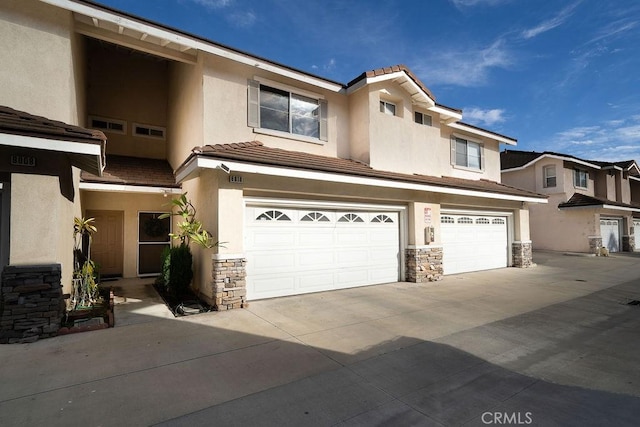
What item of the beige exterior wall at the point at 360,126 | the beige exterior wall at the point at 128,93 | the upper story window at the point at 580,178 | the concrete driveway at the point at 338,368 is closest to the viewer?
the concrete driveway at the point at 338,368

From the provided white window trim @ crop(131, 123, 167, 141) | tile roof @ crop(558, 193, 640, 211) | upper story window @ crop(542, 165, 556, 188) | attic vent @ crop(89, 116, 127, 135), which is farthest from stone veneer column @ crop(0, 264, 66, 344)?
upper story window @ crop(542, 165, 556, 188)

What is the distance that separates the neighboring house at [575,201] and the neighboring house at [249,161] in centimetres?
918

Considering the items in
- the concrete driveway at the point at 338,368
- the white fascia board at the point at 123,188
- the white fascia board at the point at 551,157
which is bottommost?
the concrete driveway at the point at 338,368

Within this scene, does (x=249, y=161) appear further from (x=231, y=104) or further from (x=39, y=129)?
(x=39, y=129)

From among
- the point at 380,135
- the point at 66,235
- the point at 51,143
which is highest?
the point at 380,135

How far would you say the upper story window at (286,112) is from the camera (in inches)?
352

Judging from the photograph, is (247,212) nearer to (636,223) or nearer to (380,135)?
(380,135)

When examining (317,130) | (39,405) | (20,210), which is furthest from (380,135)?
(39,405)

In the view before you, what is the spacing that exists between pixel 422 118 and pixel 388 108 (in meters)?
1.65

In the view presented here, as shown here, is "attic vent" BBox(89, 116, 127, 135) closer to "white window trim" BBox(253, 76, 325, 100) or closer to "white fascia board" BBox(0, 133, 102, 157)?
"white window trim" BBox(253, 76, 325, 100)

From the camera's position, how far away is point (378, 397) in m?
3.61

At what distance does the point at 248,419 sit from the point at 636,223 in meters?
33.1

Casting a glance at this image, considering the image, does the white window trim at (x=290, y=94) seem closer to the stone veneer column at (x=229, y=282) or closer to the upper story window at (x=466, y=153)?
the stone veneer column at (x=229, y=282)

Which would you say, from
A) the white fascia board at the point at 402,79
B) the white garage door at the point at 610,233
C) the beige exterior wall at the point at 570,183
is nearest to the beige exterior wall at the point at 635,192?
the white garage door at the point at 610,233
